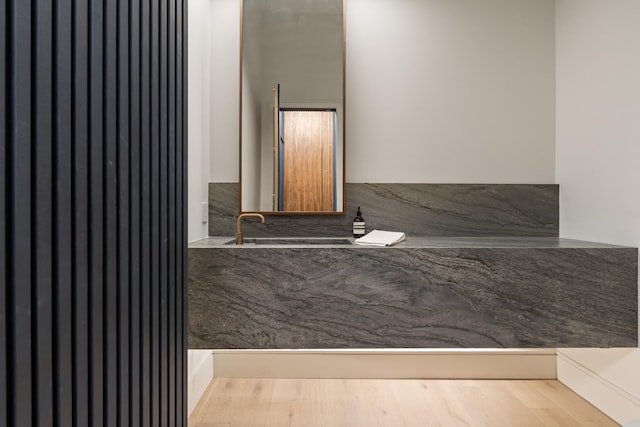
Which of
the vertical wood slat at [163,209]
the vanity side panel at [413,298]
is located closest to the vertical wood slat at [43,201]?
the vertical wood slat at [163,209]

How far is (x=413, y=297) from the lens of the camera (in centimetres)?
181

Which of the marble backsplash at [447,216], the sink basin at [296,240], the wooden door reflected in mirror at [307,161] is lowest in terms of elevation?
the sink basin at [296,240]

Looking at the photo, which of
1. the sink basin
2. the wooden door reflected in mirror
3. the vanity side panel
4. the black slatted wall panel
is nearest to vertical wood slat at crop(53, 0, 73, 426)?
the black slatted wall panel

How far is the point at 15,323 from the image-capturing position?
0.71 metres

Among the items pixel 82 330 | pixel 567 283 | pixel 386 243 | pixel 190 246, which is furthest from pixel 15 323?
pixel 567 283

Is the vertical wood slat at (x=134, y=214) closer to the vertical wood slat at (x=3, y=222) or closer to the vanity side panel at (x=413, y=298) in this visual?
the vertical wood slat at (x=3, y=222)

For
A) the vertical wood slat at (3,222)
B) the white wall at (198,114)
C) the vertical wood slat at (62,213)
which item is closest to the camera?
the vertical wood slat at (3,222)

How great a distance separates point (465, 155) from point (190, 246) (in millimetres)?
1575

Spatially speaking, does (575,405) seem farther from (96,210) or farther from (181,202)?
(96,210)

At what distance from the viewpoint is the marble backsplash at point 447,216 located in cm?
240

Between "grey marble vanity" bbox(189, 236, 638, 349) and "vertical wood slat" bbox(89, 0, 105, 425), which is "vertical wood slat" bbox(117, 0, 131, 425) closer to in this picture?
"vertical wood slat" bbox(89, 0, 105, 425)

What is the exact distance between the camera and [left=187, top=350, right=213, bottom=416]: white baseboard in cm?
198

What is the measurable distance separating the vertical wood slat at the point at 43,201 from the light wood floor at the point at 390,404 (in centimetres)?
125

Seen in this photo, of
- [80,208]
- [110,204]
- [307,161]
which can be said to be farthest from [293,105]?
[80,208]
